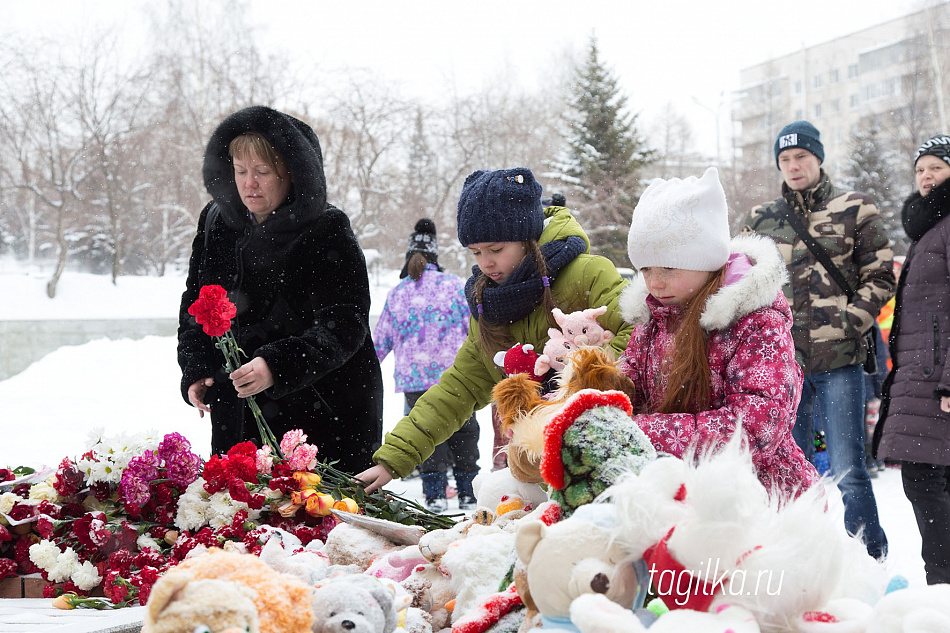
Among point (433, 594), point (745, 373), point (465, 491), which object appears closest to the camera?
point (433, 594)

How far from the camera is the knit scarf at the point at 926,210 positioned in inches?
141

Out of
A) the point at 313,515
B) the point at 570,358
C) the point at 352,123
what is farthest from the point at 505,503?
the point at 352,123

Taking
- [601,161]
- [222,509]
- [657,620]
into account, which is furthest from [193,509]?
[601,161]

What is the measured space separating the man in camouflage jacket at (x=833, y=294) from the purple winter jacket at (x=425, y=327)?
2778mm

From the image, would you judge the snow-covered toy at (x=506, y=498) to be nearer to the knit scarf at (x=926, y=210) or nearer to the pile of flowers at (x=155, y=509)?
the pile of flowers at (x=155, y=509)

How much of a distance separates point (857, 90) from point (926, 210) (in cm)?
4364

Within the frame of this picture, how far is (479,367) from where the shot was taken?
251 cm

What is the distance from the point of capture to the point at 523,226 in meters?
2.41

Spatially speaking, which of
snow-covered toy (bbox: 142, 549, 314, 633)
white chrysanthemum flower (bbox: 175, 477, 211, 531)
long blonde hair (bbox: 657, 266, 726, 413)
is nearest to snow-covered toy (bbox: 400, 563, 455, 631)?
snow-covered toy (bbox: 142, 549, 314, 633)

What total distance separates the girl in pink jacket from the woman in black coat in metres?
1.99

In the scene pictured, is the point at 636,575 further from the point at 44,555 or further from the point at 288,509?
the point at 44,555

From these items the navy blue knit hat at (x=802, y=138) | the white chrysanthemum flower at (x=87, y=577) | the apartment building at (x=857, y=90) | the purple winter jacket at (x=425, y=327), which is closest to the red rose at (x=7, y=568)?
the white chrysanthemum flower at (x=87, y=577)

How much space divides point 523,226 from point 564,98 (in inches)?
762

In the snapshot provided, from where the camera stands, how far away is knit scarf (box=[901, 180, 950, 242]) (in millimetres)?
3576
